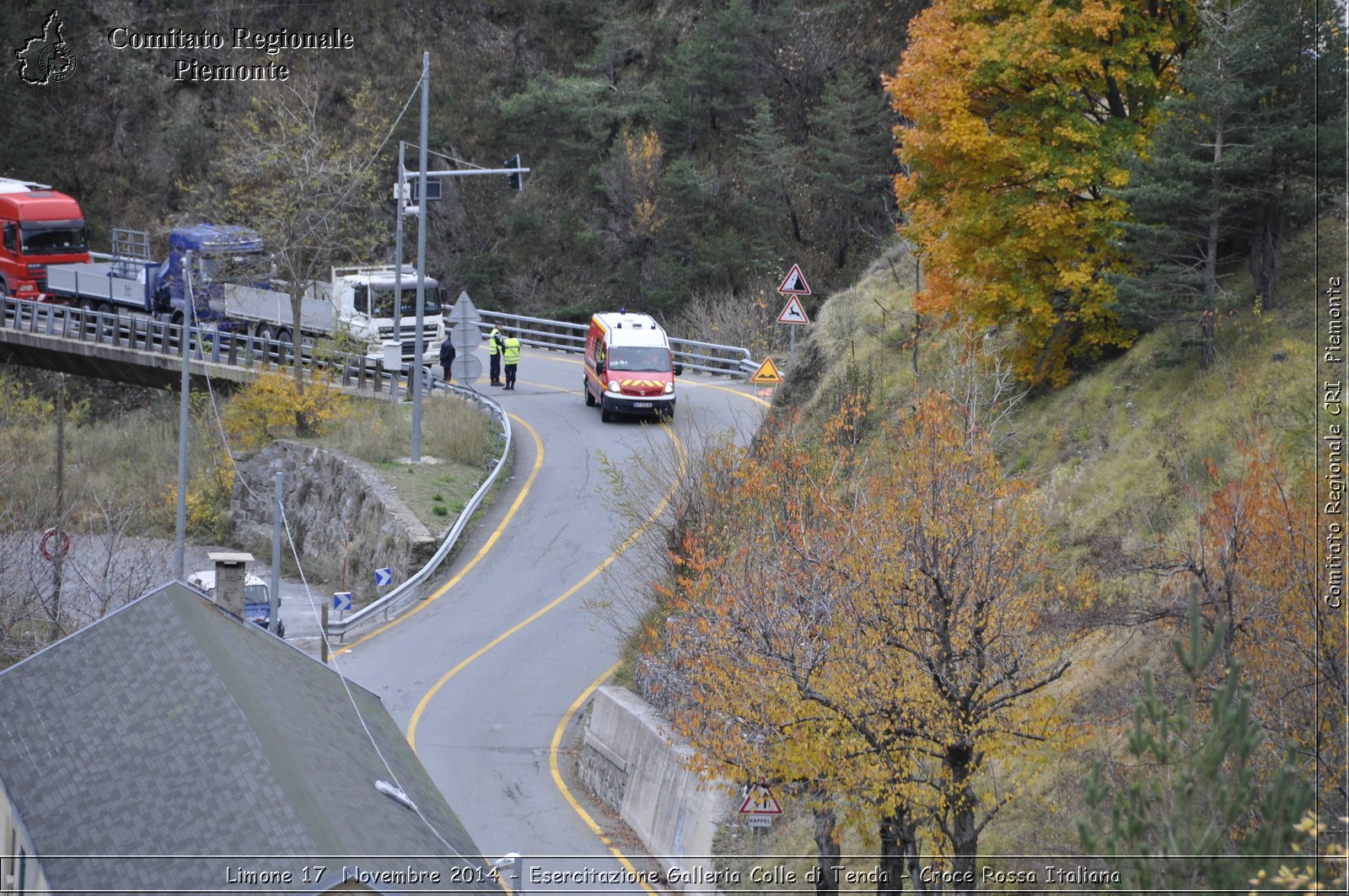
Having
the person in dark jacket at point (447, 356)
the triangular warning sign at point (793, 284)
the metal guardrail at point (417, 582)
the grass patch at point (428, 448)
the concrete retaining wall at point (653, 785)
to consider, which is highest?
the triangular warning sign at point (793, 284)

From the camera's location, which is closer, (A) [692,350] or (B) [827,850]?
(B) [827,850]

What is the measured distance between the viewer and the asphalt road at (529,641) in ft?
64.1

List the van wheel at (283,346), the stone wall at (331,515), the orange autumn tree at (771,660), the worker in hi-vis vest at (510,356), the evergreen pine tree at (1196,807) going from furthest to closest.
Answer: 1. the worker in hi-vis vest at (510,356)
2. the van wheel at (283,346)
3. the stone wall at (331,515)
4. the orange autumn tree at (771,660)
5. the evergreen pine tree at (1196,807)

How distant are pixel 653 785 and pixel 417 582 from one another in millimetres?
9617

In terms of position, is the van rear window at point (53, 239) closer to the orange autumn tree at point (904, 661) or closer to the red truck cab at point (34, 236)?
the red truck cab at point (34, 236)

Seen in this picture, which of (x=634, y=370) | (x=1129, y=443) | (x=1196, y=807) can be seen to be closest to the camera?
(x=1196, y=807)

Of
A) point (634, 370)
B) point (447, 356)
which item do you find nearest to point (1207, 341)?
point (634, 370)

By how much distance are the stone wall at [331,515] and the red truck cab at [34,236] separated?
12839 mm

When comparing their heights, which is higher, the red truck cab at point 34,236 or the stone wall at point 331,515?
the red truck cab at point 34,236

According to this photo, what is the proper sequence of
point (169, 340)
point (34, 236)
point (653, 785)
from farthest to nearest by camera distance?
point (34, 236) < point (169, 340) < point (653, 785)

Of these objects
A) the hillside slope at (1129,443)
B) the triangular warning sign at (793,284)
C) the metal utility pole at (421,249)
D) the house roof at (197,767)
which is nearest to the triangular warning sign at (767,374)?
the triangular warning sign at (793,284)

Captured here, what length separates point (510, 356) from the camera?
39.6m

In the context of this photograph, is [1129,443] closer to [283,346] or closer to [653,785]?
[653,785]

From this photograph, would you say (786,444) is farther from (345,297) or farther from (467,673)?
(345,297)
